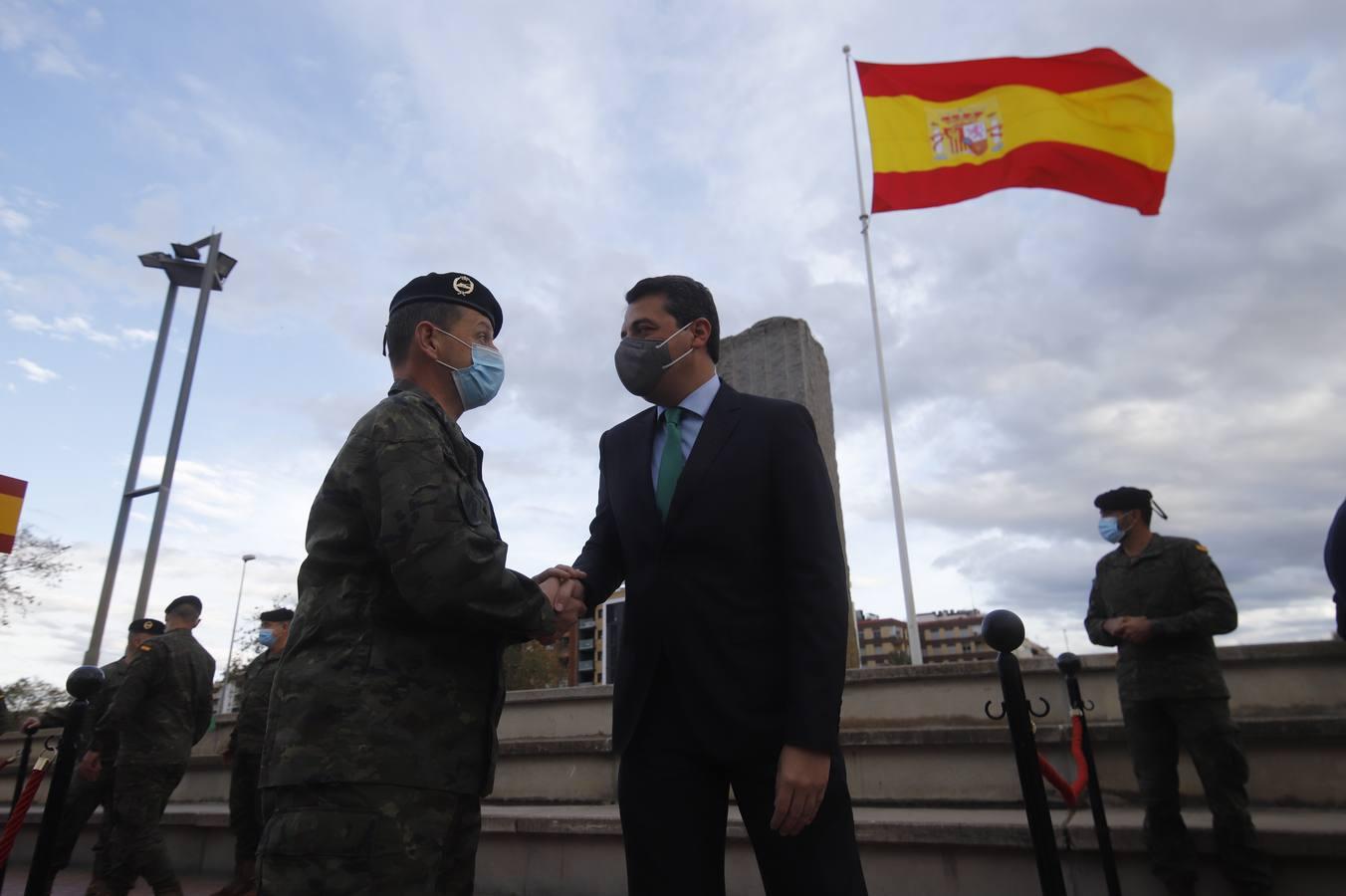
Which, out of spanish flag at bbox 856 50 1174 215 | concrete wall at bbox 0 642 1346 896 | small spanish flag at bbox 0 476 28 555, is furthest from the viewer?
spanish flag at bbox 856 50 1174 215

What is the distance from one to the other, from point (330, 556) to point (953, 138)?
9.82 metres

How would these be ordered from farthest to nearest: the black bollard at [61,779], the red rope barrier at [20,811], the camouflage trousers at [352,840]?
1. the red rope barrier at [20,811]
2. the black bollard at [61,779]
3. the camouflage trousers at [352,840]

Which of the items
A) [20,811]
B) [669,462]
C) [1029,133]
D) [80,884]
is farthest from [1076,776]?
[1029,133]

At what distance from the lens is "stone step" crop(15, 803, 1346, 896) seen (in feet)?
10.2

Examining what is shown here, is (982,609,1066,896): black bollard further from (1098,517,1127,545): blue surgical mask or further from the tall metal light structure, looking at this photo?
the tall metal light structure

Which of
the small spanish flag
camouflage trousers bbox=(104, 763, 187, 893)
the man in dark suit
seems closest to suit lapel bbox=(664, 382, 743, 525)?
the man in dark suit

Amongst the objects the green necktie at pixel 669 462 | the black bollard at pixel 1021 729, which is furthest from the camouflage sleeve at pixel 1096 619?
the green necktie at pixel 669 462

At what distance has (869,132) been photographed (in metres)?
9.74

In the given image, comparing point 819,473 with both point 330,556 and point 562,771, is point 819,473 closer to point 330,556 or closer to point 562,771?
point 330,556

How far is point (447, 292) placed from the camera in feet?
7.67

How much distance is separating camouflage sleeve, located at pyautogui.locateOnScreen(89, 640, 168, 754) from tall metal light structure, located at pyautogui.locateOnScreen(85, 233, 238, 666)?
2.53 meters

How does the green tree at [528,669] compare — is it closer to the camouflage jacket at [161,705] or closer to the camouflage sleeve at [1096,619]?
the camouflage jacket at [161,705]

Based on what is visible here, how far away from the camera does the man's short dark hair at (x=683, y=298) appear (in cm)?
224

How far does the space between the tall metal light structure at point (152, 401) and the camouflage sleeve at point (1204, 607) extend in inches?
333
